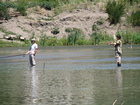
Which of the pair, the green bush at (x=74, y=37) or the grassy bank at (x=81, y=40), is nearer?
the grassy bank at (x=81, y=40)

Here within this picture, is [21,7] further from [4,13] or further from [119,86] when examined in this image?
[119,86]

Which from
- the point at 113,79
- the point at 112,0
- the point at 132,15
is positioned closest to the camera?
the point at 113,79

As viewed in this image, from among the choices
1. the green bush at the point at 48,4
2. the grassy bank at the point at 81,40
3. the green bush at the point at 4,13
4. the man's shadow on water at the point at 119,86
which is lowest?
the man's shadow on water at the point at 119,86

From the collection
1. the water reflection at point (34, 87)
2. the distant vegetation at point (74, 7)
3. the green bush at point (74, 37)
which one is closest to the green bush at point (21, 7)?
the distant vegetation at point (74, 7)

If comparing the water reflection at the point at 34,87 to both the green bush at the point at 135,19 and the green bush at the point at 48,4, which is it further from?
the green bush at the point at 48,4

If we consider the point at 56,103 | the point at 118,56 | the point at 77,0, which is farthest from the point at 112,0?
the point at 56,103

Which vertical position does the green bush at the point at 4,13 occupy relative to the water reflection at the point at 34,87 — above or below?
above

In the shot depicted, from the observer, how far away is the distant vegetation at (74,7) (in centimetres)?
6075

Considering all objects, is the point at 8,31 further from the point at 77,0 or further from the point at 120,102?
the point at 120,102

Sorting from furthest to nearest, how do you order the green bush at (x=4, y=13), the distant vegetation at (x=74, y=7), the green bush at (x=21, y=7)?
the green bush at (x=21, y=7)
the green bush at (x=4, y=13)
the distant vegetation at (x=74, y=7)

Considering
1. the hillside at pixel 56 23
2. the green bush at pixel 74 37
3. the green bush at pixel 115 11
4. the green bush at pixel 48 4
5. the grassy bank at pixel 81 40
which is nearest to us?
the grassy bank at pixel 81 40

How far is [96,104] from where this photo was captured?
13.6 meters

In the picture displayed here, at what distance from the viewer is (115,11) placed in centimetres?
6738

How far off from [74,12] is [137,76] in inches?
1990
